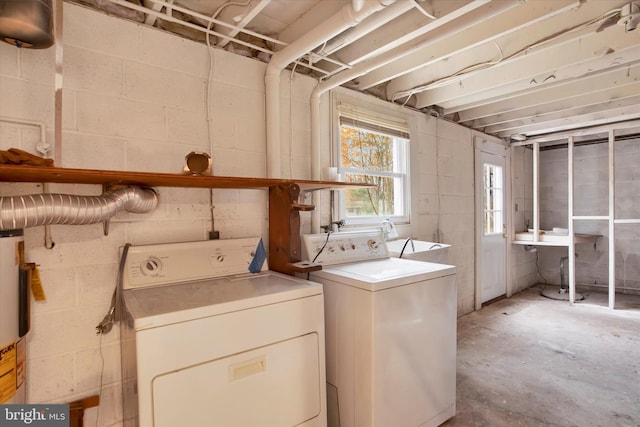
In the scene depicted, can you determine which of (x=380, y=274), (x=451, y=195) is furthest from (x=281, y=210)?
(x=451, y=195)

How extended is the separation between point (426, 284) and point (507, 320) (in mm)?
2358

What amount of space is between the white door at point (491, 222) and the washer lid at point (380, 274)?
2.21 meters

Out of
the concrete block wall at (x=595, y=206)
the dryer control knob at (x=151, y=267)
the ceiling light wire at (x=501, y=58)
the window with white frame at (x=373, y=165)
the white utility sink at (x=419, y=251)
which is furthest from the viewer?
the concrete block wall at (x=595, y=206)

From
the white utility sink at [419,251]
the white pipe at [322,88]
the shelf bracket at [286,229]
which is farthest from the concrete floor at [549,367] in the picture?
the white pipe at [322,88]

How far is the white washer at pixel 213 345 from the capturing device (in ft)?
3.55

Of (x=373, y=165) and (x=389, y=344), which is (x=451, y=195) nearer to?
(x=373, y=165)

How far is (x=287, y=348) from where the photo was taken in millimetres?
1347

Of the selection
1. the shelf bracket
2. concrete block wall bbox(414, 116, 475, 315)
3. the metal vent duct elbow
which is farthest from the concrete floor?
the metal vent duct elbow

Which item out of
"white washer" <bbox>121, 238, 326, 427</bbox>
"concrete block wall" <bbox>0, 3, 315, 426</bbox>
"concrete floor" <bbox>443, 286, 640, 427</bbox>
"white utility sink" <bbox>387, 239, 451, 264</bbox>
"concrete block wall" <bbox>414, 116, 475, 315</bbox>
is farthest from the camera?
"concrete block wall" <bbox>414, 116, 475, 315</bbox>

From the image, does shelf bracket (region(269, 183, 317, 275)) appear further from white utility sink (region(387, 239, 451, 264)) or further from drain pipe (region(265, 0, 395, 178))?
white utility sink (region(387, 239, 451, 264))

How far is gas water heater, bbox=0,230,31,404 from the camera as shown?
1123mm

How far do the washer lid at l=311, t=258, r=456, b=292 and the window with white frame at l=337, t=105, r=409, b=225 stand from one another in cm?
63

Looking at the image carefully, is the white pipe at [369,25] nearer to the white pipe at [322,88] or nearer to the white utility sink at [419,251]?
the white pipe at [322,88]

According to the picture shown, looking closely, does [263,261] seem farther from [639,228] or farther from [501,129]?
[639,228]
